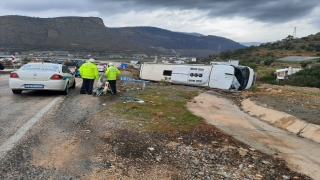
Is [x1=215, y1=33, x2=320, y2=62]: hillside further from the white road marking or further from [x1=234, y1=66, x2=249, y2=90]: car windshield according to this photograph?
the white road marking

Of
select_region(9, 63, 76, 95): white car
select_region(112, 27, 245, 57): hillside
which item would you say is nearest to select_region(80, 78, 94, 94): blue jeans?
select_region(9, 63, 76, 95): white car

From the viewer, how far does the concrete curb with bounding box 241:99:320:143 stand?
7.76m

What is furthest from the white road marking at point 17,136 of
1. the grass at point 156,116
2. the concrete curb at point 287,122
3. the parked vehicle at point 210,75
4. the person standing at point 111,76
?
the parked vehicle at point 210,75

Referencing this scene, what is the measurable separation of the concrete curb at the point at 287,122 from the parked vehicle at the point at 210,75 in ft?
19.7

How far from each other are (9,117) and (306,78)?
2570 cm

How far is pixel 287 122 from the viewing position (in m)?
9.03

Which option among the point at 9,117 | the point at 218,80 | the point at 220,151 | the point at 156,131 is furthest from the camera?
the point at 218,80

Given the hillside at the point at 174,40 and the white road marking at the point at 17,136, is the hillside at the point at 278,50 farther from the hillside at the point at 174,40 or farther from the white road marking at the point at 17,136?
the hillside at the point at 174,40

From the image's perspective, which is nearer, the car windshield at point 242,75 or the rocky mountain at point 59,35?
the car windshield at point 242,75

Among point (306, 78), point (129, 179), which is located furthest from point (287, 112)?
point (306, 78)

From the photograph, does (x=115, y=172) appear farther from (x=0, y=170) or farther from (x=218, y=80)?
(x=218, y=80)

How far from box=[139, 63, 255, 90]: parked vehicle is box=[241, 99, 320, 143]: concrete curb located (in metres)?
5.99

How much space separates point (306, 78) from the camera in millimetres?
26047

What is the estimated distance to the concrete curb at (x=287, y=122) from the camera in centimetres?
776
